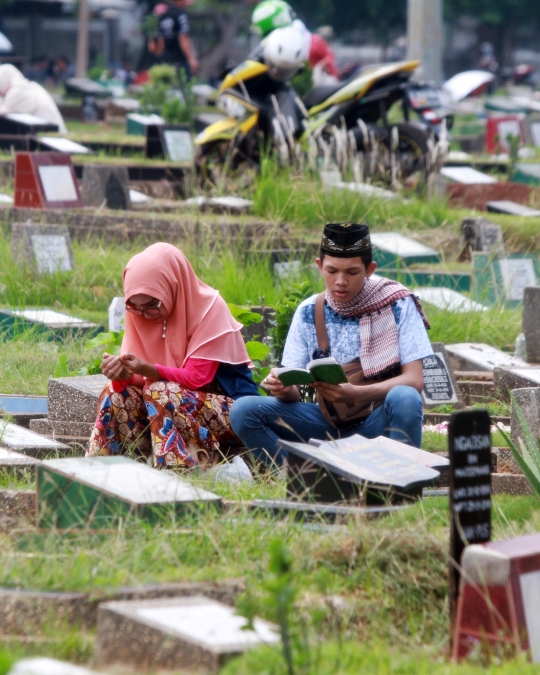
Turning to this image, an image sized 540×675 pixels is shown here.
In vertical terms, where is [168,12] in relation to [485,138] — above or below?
above

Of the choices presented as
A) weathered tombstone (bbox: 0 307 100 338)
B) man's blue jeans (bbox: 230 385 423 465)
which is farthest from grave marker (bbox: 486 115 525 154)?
man's blue jeans (bbox: 230 385 423 465)

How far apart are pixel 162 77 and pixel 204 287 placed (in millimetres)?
16986

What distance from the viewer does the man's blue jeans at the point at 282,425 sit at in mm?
4262

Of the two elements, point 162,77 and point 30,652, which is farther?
point 162,77

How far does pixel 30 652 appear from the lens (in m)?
2.70

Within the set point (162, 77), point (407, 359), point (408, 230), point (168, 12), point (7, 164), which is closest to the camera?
point (407, 359)

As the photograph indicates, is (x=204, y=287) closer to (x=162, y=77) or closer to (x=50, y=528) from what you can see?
(x=50, y=528)

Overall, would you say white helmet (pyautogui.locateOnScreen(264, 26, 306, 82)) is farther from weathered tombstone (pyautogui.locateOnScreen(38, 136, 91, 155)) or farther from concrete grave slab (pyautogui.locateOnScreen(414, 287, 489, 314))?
concrete grave slab (pyautogui.locateOnScreen(414, 287, 489, 314))

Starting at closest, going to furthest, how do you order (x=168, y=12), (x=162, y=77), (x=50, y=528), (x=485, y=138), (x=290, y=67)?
1. (x=50, y=528)
2. (x=290, y=67)
3. (x=485, y=138)
4. (x=162, y=77)
5. (x=168, y=12)

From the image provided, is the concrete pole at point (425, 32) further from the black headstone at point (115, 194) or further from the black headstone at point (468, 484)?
the black headstone at point (468, 484)

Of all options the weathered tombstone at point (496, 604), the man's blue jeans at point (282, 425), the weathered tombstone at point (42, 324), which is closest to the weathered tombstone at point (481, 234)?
the weathered tombstone at point (42, 324)

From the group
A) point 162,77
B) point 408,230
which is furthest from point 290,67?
point 162,77

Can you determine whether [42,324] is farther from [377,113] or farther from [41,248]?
[377,113]

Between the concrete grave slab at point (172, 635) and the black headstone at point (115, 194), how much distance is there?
760cm
